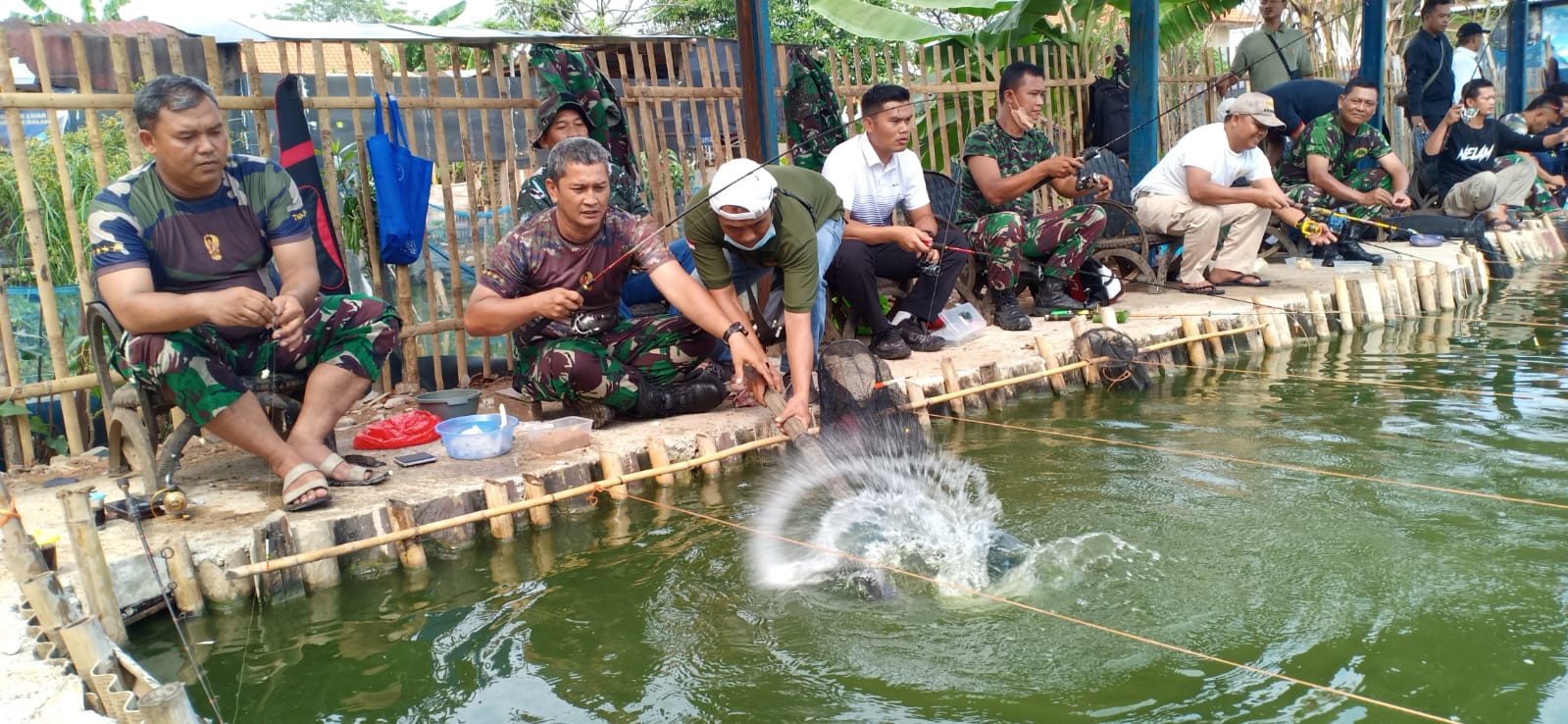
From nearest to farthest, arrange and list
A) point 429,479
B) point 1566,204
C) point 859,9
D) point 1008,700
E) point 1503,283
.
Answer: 1. point 1008,700
2. point 429,479
3. point 1503,283
4. point 859,9
5. point 1566,204

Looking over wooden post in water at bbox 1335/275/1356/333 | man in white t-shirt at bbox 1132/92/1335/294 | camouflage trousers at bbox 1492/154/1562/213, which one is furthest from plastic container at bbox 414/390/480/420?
camouflage trousers at bbox 1492/154/1562/213

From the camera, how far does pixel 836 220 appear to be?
571 cm

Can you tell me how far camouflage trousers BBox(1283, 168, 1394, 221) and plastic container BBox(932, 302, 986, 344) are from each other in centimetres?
299

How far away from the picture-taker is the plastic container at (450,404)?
5344 millimetres

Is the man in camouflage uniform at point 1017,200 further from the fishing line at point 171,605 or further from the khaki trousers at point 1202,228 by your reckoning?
the fishing line at point 171,605

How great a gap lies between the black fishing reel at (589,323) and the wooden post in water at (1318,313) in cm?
440

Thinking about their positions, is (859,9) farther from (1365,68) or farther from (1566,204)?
(1566,204)

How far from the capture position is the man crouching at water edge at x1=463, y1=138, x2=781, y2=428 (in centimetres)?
467

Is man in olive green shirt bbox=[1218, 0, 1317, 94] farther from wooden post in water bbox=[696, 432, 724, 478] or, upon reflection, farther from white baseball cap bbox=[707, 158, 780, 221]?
wooden post in water bbox=[696, 432, 724, 478]

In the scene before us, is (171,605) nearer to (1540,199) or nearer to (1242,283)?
(1242,283)

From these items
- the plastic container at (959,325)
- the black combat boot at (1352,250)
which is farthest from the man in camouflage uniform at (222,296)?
the black combat boot at (1352,250)

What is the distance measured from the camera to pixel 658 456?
15.3ft

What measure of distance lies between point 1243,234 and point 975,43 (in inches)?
106

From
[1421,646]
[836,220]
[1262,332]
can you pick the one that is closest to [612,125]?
[836,220]
